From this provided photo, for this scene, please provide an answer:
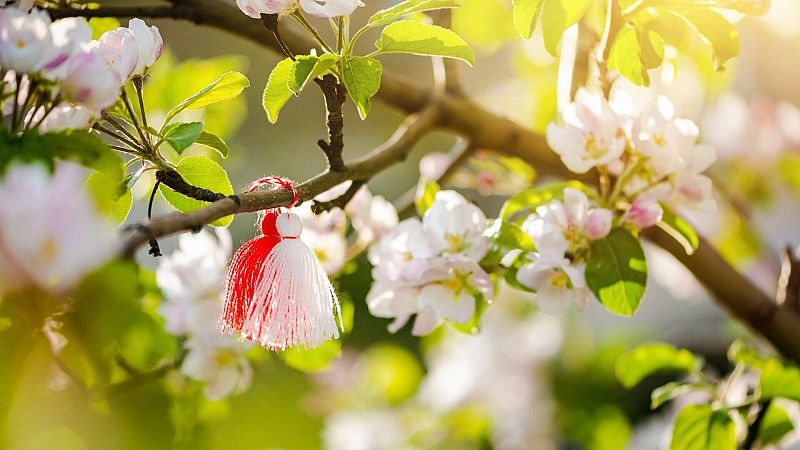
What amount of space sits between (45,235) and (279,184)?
0.16m

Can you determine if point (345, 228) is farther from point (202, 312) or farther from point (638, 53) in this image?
point (638, 53)

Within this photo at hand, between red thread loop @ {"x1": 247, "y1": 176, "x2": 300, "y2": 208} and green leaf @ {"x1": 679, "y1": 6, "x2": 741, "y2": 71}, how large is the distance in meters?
0.32

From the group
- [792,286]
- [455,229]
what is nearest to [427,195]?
[455,229]

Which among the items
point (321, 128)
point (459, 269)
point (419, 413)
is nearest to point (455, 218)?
point (459, 269)

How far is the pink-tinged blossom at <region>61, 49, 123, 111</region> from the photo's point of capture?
1.30 feet

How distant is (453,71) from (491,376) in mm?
662

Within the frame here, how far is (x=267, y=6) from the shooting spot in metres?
0.44

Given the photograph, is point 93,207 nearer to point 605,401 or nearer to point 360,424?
point 360,424

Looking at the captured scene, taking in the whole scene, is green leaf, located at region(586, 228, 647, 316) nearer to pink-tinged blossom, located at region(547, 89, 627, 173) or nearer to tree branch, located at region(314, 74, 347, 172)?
pink-tinged blossom, located at region(547, 89, 627, 173)

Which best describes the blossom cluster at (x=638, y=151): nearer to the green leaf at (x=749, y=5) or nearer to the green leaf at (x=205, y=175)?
the green leaf at (x=749, y=5)

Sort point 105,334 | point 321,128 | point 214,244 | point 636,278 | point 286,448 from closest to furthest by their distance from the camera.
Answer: point 105,334, point 636,278, point 214,244, point 286,448, point 321,128

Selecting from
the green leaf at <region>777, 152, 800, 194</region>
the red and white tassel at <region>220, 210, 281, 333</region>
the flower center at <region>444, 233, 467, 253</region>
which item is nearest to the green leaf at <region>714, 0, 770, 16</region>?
the flower center at <region>444, 233, 467, 253</region>

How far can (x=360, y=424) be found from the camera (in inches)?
49.9

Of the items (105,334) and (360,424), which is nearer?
(105,334)
